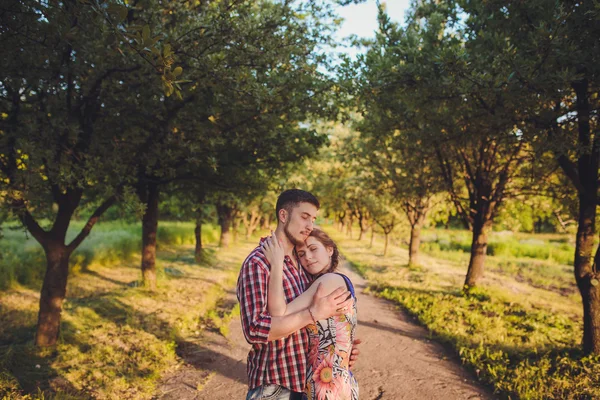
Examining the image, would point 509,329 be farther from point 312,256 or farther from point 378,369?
point 312,256

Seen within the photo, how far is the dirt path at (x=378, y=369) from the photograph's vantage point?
5.91 m

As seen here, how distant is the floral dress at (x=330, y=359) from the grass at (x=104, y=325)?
4.11m

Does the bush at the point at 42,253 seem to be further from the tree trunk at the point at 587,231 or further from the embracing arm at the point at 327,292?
the tree trunk at the point at 587,231

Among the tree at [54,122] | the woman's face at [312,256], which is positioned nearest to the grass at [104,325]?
the tree at [54,122]

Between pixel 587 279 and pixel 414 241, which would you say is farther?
pixel 414 241

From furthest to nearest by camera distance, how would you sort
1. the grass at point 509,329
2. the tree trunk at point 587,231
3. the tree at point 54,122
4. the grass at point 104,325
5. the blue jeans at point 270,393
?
1. the tree trunk at point 587,231
2. the grass at point 509,329
3. the grass at point 104,325
4. the tree at point 54,122
5. the blue jeans at point 270,393

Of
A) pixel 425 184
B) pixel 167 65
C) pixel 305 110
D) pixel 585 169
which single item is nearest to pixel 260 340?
pixel 167 65

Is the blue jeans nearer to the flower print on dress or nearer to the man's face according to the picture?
the flower print on dress

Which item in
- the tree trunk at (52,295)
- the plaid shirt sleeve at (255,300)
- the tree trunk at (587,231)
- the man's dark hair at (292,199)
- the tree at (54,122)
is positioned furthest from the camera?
the tree trunk at (52,295)

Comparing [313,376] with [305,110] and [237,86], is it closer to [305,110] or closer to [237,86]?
[237,86]

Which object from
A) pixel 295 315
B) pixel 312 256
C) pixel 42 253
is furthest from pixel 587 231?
pixel 42 253

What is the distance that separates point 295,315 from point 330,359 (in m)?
0.44

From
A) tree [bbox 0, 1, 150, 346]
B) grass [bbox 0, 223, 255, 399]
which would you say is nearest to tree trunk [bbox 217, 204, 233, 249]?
grass [bbox 0, 223, 255, 399]

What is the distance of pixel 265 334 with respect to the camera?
91.2 inches
